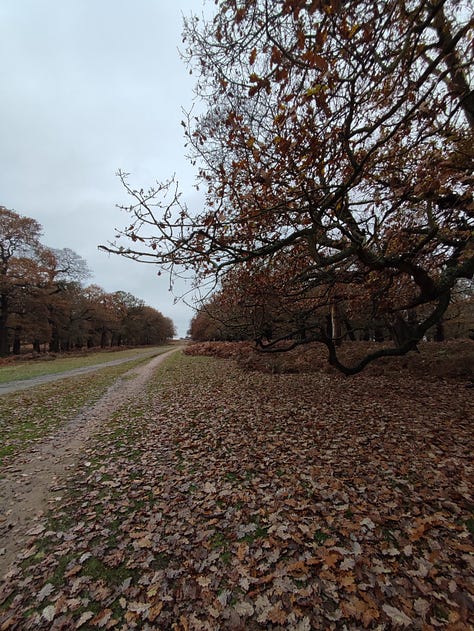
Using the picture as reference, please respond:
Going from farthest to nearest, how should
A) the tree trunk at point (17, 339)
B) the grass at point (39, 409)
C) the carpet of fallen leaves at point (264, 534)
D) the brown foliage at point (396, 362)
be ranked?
the tree trunk at point (17, 339) → the brown foliage at point (396, 362) → the grass at point (39, 409) → the carpet of fallen leaves at point (264, 534)

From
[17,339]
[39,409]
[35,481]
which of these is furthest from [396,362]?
[17,339]

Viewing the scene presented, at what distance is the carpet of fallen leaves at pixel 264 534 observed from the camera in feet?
7.33

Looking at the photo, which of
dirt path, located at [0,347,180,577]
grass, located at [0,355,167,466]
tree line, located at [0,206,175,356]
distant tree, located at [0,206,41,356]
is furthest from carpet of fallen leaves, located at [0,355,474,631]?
distant tree, located at [0,206,41,356]

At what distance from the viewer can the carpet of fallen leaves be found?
2.23 metres

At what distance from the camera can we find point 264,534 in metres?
3.05

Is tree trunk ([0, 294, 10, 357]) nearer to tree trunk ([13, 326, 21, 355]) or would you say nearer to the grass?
tree trunk ([13, 326, 21, 355])

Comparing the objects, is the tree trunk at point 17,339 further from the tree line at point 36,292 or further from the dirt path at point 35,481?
the dirt path at point 35,481

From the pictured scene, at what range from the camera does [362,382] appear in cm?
940

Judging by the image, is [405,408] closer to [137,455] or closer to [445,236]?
[445,236]

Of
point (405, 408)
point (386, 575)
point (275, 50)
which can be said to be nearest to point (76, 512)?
point (386, 575)

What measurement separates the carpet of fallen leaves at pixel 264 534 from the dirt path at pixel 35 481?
0.57 feet

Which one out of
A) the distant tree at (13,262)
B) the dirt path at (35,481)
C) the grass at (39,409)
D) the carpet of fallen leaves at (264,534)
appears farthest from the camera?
the distant tree at (13,262)

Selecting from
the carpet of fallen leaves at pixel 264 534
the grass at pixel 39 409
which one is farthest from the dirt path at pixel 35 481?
the grass at pixel 39 409

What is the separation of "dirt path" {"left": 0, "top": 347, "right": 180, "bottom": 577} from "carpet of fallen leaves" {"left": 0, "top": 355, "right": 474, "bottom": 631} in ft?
0.57
